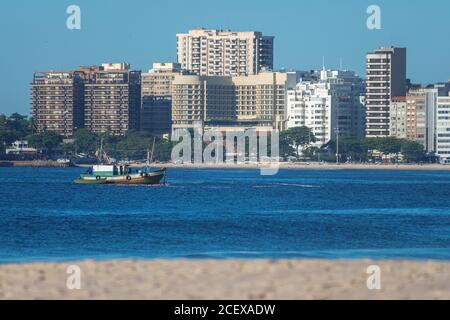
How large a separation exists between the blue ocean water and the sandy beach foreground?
9.67 meters

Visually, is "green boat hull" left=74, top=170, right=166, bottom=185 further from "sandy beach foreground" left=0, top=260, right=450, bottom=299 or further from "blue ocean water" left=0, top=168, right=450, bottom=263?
"sandy beach foreground" left=0, top=260, right=450, bottom=299

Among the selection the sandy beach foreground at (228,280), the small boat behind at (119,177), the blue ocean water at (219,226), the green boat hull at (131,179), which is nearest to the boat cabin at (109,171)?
the small boat behind at (119,177)

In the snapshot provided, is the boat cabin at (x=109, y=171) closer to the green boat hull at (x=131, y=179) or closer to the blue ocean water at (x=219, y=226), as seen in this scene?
the green boat hull at (x=131, y=179)

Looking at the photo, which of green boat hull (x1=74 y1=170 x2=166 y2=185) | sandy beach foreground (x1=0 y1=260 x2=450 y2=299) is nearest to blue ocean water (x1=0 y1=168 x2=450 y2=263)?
sandy beach foreground (x1=0 y1=260 x2=450 y2=299)

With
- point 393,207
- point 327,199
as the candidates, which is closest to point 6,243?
point 393,207

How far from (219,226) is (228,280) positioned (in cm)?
2846

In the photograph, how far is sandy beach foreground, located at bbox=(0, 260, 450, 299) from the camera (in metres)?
19.5

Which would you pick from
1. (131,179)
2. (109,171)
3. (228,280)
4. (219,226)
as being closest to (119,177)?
(131,179)

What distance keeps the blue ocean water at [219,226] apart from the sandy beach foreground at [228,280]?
31.7ft

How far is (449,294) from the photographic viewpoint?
1969 centimetres

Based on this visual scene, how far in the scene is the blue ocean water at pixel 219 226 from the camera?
36.4m

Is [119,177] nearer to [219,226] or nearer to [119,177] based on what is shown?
[119,177]
